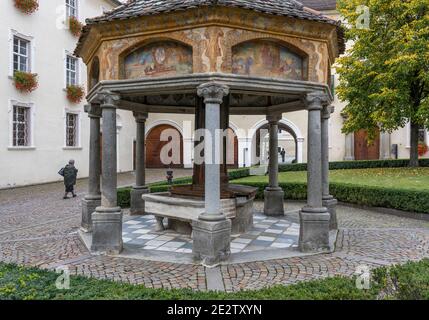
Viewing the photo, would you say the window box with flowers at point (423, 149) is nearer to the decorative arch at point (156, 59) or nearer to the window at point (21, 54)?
the decorative arch at point (156, 59)

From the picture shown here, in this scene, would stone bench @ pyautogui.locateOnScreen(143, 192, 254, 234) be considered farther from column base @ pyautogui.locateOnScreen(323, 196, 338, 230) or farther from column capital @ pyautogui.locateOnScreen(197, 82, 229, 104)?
column capital @ pyautogui.locateOnScreen(197, 82, 229, 104)

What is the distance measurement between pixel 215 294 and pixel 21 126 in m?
17.9

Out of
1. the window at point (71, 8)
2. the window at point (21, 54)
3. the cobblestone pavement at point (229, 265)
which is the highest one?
the window at point (71, 8)

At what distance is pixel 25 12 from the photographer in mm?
17875

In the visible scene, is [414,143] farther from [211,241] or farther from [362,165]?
[211,241]

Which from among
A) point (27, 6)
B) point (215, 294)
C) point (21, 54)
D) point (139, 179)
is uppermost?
point (27, 6)

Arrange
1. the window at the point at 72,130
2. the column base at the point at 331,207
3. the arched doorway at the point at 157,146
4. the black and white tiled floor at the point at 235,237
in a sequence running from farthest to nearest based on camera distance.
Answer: the arched doorway at the point at 157,146 → the window at the point at 72,130 → the column base at the point at 331,207 → the black and white tiled floor at the point at 235,237

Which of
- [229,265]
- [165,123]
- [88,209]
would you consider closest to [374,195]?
[229,265]

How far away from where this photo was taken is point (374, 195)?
38.9 ft

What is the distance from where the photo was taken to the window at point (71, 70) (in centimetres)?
2136

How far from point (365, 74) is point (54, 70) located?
17.1 meters

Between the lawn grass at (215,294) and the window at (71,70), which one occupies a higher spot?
the window at (71,70)

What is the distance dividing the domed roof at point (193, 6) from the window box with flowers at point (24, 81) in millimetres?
12838

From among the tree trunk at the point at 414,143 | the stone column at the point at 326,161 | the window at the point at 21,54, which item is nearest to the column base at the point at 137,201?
the stone column at the point at 326,161
